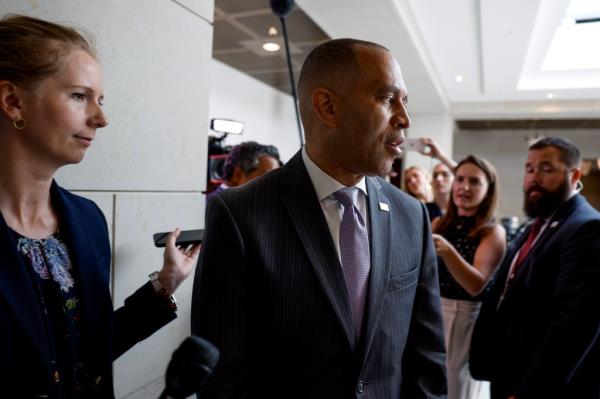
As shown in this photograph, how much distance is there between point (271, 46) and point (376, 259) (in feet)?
15.2

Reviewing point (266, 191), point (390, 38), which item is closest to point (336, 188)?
point (266, 191)

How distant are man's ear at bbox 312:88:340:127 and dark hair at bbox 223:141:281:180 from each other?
4.40 feet

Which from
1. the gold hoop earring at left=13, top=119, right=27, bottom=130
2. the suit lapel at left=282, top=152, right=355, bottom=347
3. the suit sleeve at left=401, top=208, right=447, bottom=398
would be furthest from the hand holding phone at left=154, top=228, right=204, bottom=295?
the suit sleeve at left=401, top=208, right=447, bottom=398

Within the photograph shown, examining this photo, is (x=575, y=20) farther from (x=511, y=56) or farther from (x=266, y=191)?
(x=266, y=191)

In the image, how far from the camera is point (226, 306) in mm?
942

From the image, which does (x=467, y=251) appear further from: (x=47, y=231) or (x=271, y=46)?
(x=271, y=46)

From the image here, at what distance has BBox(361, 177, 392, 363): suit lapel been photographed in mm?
994

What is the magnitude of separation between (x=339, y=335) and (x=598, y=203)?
12.3 metres

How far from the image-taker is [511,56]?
605cm

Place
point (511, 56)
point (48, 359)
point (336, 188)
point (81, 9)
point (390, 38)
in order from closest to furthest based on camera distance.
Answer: point (48, 359)
point (336, 188)
point (81, 9)
point (390, 38)
point (511, 56)

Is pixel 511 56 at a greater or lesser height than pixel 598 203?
greater

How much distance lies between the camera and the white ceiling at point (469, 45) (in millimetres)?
4402

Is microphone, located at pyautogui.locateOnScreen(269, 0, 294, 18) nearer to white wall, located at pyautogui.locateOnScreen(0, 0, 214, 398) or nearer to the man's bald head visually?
white wall, located at pyautogui.locateOnScreen(0, 0, 214, 398)

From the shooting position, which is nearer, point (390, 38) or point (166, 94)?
point (166, 94)
